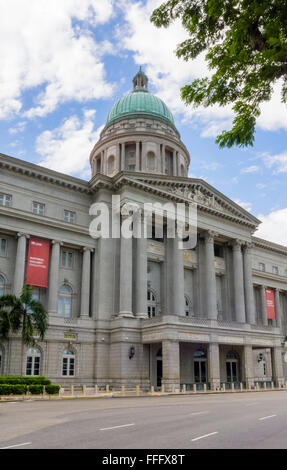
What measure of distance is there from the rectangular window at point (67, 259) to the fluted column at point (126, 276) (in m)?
5.53

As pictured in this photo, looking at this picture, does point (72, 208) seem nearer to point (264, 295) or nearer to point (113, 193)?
point (113, 193)

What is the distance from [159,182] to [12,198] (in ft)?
50.9

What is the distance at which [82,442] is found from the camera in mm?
10672

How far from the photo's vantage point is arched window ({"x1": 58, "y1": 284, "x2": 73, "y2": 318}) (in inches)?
1672

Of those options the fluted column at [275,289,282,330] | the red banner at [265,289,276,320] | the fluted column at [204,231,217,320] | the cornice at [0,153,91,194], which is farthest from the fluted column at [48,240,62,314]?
the fluted column at [275,289,282,330]

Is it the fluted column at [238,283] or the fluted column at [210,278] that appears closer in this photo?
the fluted column at [210,278]

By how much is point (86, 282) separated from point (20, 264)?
6.96 metres

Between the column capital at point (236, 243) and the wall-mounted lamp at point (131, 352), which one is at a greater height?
the column capital at point (236, 243)

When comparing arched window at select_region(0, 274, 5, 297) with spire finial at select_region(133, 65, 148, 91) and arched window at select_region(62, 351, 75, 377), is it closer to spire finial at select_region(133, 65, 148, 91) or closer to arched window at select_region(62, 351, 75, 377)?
arched window at select_region(62, 351, 75, 377)

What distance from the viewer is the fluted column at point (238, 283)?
50594 mm

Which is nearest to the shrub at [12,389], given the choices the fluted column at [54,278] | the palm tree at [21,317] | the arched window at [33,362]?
the palm tree at [21,317]

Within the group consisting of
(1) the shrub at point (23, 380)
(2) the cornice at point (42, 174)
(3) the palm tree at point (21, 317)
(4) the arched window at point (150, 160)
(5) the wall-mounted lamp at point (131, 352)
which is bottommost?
(1) the shrub at point (23, 380)

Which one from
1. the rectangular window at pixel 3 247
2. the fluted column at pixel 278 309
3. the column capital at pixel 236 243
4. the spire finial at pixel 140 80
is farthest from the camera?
the spire finial at pixel 140 80

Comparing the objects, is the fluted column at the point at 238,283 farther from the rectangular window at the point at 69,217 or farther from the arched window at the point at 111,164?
the arched window at the point at 111,164
